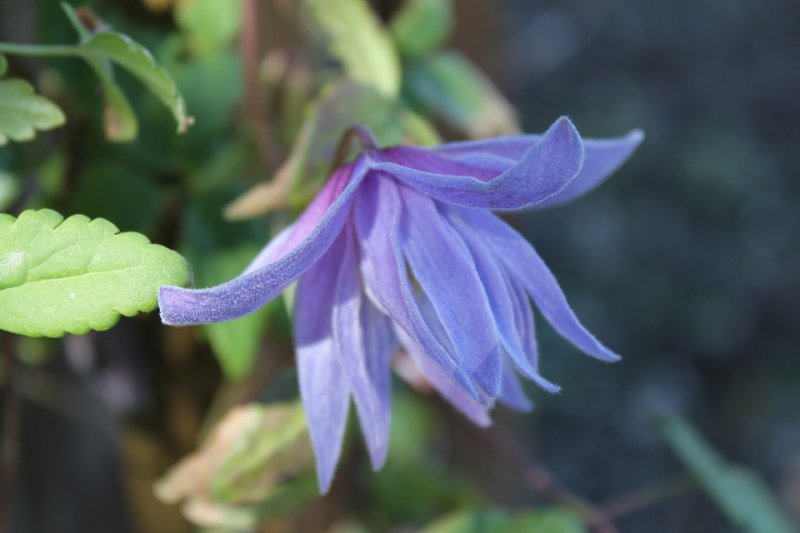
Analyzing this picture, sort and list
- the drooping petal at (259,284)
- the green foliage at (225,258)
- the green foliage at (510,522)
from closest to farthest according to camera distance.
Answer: the drooping petal at (259,284) < the green foliage at (225,258) < the green foliage at (510,522)

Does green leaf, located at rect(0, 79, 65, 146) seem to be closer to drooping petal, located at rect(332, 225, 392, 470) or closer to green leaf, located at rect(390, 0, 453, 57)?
drooping petal, located at rect(332, 225, 392, 470)

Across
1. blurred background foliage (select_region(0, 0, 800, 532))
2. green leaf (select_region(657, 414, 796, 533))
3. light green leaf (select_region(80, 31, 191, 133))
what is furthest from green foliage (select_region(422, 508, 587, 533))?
light green leaf (select_region(80, 31, 191, 133))

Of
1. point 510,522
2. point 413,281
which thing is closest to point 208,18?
point 413,281

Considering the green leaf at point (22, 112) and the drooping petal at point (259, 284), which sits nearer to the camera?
the drooping petal at point (259, 284)

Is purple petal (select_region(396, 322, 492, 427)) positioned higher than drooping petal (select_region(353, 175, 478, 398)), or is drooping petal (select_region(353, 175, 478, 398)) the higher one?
drooping petal (select_region(353, 175, 478, 398))

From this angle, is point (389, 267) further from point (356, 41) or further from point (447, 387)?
point (356, 41)

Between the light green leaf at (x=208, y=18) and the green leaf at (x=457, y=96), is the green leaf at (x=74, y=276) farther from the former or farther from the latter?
the green leaf at (x=457, y=96)

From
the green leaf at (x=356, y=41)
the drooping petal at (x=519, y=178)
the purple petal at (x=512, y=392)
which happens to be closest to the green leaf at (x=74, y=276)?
the drooping petal at (x=519, y=178)

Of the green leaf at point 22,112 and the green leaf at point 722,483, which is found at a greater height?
the green leaf at point 22,112
